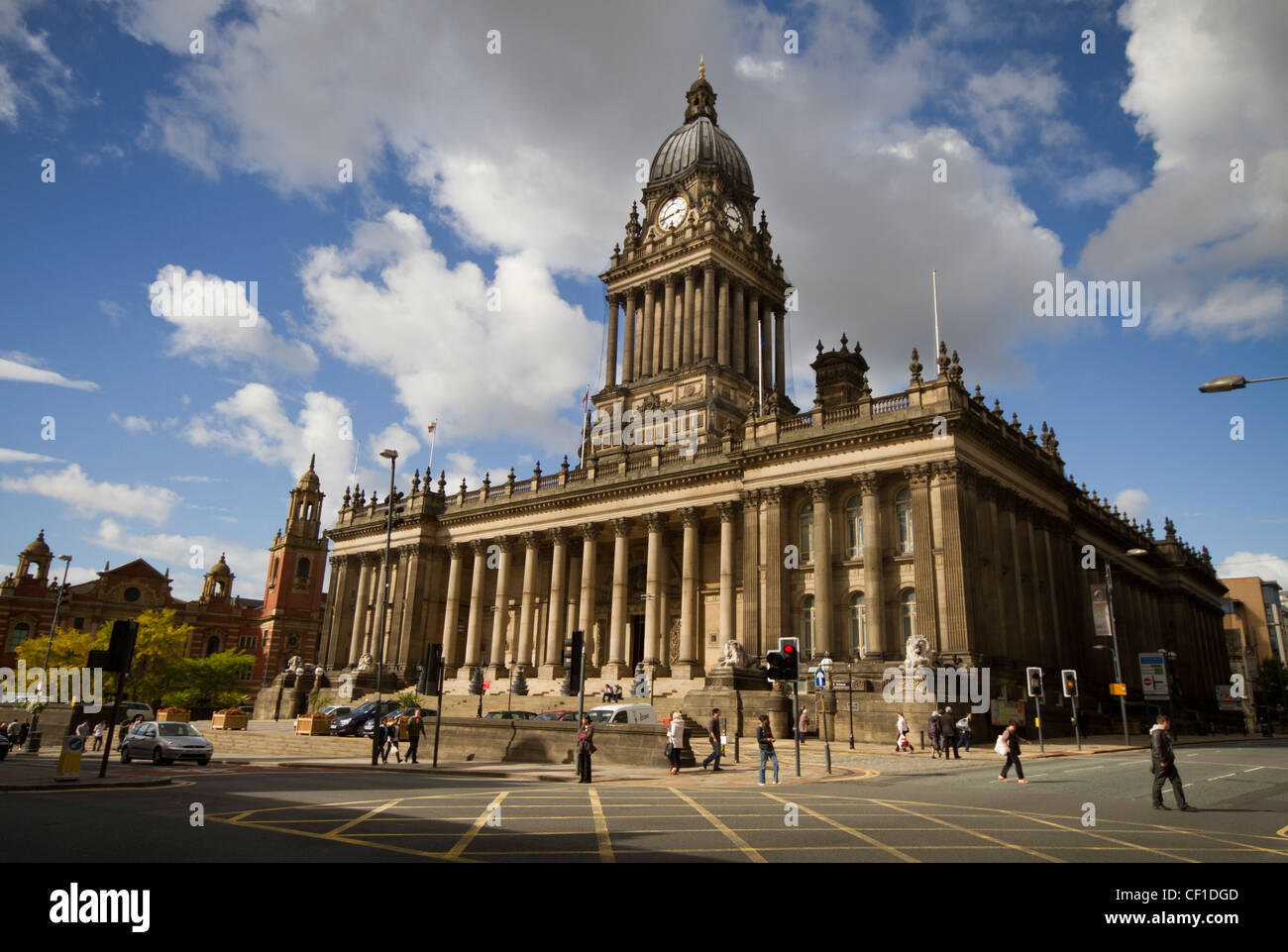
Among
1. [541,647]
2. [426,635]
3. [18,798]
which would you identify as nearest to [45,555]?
[426,635]

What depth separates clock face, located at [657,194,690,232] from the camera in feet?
235

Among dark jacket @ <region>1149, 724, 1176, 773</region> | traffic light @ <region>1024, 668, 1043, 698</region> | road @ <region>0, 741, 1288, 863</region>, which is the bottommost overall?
road @ <region>0, 741, 1288, 863</region>

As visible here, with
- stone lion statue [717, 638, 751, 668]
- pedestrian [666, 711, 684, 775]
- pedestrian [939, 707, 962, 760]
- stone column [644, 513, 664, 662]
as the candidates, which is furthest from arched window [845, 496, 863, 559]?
pedestrian [666, 711, 684, 775]

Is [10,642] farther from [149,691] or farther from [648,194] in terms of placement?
[648,194]

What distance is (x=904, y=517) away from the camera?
142ft

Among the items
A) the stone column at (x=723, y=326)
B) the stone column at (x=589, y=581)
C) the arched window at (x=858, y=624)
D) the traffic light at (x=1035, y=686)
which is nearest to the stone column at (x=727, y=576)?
the arched window at (x=858, y=624)

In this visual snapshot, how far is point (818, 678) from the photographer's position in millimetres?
31828

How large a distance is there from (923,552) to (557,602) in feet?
89.3

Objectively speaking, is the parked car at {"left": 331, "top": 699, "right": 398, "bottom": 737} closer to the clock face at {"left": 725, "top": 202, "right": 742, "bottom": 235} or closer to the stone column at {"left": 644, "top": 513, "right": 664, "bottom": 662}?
the stone column at {"left": 644, "top": 513, "right": 664, "bottom": 662}

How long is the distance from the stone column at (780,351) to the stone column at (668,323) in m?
9.53

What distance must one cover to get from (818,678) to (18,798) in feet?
80.4

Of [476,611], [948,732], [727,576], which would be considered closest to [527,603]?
[476,611]

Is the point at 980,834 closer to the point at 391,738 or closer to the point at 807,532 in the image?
the point at 391,738

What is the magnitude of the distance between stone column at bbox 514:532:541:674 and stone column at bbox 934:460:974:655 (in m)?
29.6
